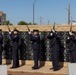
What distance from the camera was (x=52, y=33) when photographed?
1206cm

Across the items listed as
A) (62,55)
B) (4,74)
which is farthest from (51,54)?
(4,74)

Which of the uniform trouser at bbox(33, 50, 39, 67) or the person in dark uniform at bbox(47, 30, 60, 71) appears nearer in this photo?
the person in dark uniform at bbox(47, 30, 60, 71)

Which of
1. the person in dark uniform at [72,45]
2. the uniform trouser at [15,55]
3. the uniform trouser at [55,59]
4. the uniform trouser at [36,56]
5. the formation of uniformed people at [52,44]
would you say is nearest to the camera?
the person in dark uniform at [72,45]

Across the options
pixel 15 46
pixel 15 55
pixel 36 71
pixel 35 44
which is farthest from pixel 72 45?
pixel 15 55

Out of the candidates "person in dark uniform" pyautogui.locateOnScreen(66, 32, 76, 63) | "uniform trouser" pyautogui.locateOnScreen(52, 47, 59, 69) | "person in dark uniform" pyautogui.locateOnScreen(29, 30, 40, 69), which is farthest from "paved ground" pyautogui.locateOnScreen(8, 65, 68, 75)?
"person in dark uniform" pyautogui.locateOnScreen(66, 32, 76, 63)

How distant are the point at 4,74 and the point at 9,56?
20.4 feet

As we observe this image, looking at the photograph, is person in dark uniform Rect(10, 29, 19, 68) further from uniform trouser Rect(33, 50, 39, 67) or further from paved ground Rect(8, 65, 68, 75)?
uniform trouser Rect(33, 50, 39, 67)

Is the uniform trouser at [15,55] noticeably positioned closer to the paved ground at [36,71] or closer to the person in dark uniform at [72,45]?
the paved ground at [36,71]

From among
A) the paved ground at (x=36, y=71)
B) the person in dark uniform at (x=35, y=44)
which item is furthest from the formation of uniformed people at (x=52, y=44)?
the paved ground at (x=36, y=71)

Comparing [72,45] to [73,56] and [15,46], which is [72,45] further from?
[15,46]

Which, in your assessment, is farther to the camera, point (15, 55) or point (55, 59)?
point (15, 55)

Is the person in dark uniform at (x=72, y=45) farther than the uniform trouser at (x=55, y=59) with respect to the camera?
No

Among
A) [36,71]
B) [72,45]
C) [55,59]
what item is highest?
[72,45]

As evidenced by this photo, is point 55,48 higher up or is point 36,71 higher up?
point 55,48
